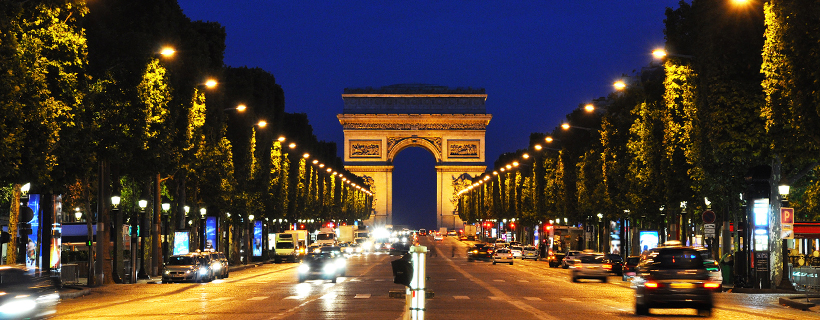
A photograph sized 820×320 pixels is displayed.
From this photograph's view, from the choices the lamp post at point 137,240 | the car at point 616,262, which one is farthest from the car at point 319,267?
the car at point 616,262

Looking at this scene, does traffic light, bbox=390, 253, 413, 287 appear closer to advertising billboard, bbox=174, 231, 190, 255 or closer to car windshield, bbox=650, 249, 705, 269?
car windshield, bbox=650, 249, 705, 269

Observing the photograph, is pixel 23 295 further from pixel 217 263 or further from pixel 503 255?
pixel 503 255

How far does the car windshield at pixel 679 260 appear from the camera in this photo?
74.6 feet

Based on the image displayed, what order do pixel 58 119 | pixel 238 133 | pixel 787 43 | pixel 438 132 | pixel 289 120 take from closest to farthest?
pixel 787 43 → pixel 58 119 → pixel 238 133 → pixel 289 120 → pixel 438 132

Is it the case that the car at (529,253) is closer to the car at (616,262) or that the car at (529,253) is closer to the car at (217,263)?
the car at (616,262)

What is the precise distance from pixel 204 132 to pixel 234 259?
52.1ft

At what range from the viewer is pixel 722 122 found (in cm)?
3438

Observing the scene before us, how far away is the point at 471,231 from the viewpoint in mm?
142125

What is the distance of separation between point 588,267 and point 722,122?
10.8 meters

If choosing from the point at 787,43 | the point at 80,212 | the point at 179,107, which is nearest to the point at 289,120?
the point at 80,212

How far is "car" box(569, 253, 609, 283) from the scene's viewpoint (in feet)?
141

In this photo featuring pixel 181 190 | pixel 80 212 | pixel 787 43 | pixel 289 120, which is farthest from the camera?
pixel 289 120

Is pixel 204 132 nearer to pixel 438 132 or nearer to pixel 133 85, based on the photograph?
pixel 133 85

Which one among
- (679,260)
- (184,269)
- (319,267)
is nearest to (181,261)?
(184,269)
